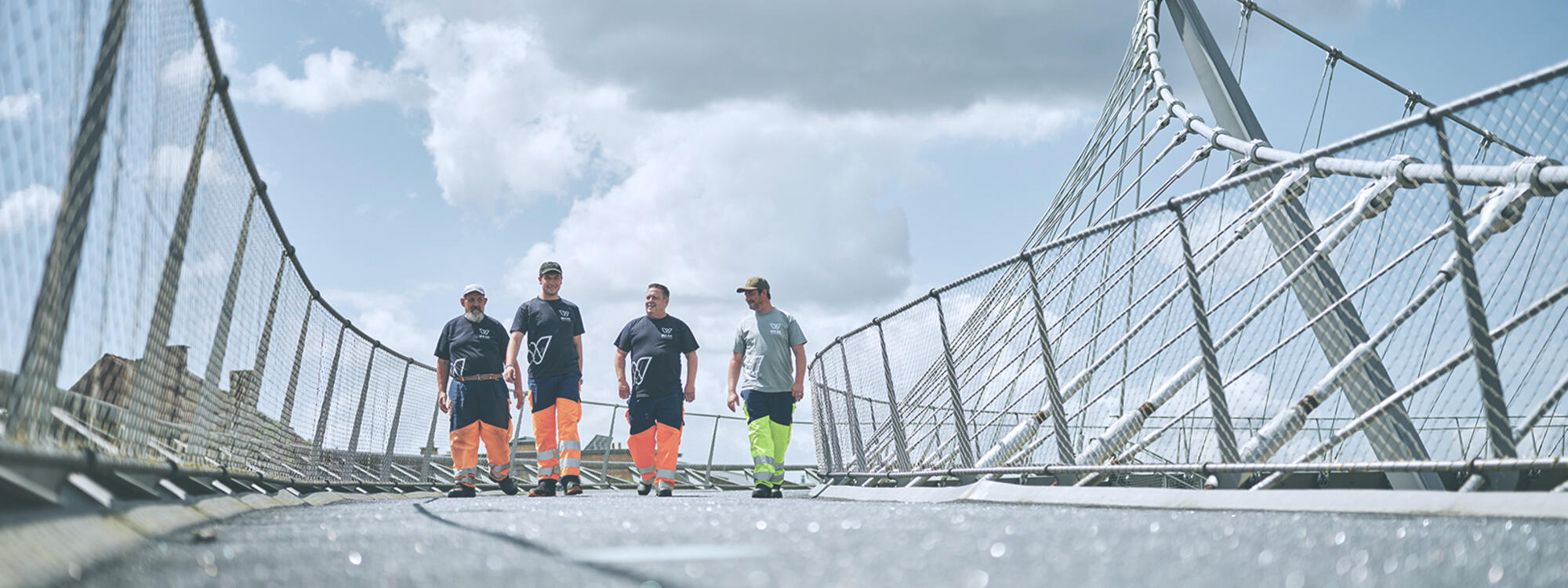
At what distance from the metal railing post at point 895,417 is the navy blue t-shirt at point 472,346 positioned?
266 centimetres

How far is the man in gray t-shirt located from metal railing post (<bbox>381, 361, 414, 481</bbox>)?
2.78 meters

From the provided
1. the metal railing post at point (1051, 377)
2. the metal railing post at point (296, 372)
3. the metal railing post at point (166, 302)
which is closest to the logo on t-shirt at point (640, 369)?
the metal railing post at point (296, 372)

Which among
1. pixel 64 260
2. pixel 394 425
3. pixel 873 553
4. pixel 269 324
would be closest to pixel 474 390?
pixel 394 425

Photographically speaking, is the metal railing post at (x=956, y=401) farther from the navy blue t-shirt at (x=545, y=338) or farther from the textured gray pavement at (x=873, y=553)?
the textured gray pavement at (x=873, y=553)

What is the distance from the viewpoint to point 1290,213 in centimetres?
537

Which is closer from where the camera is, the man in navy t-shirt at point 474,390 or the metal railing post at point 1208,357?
the metal railing post at point 1208,357

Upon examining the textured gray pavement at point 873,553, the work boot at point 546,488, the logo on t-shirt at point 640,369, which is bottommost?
the textured gray pavement at point 873,553

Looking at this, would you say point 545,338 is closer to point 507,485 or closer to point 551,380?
point 551,380

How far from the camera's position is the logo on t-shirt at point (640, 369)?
26.7 ft

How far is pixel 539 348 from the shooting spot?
8.11m

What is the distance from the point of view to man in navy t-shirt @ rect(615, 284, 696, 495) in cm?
811

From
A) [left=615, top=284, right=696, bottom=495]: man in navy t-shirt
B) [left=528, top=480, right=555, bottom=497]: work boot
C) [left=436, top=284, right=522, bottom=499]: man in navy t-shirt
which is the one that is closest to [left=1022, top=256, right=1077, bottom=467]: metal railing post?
[left=615, top=284, right=696, bottom=495]: man in navy t-shirt

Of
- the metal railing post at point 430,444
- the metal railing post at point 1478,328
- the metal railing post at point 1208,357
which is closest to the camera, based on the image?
the metal railing post at point 1478,328

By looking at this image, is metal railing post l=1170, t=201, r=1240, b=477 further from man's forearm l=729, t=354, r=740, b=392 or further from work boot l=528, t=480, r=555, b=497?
work boot l=528, t=480, r=555, b=497
